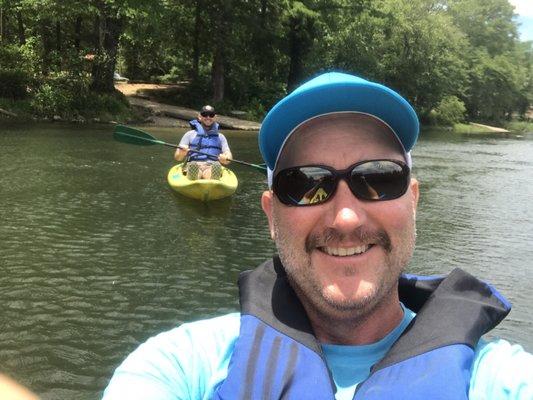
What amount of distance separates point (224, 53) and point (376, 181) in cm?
2954

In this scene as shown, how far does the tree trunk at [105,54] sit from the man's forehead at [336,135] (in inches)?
950

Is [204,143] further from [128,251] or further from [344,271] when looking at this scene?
[344,271]

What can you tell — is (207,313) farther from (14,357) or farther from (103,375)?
(14,357)

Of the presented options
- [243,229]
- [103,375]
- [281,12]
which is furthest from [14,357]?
[281,12]

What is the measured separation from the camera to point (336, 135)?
1861 mm

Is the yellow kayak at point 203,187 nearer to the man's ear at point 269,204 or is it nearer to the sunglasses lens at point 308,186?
the man's ear at point 269,204

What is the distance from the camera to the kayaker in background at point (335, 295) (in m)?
1.62

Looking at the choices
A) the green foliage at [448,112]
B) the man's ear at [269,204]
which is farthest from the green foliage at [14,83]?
the green foliage at [448,112]

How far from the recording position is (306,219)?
1816mm

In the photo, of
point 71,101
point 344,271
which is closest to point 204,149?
point 344,271

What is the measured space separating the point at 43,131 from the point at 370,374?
63.1 ft

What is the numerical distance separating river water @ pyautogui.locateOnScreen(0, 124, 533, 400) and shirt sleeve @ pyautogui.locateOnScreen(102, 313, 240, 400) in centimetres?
283

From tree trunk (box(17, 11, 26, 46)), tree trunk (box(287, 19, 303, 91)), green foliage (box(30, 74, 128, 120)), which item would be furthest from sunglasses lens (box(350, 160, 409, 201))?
tree trunk (box(287, 19, 303, 91))

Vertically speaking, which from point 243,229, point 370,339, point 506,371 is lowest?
point 243,229
